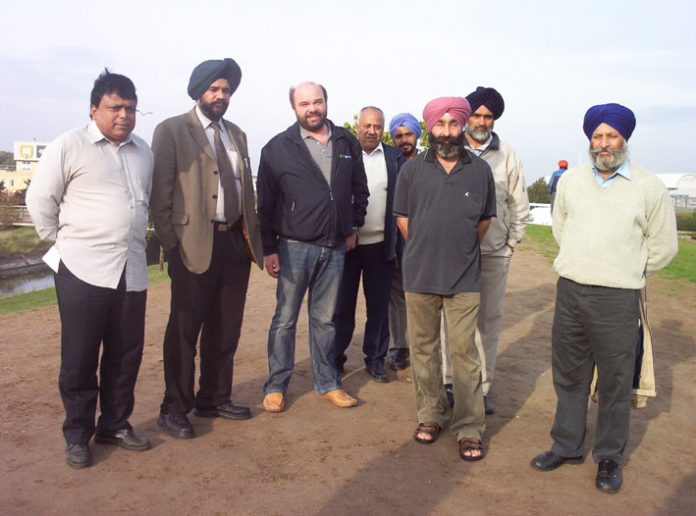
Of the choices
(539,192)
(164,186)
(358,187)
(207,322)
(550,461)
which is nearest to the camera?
(550,461)

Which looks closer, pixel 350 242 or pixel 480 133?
pixel 480 133

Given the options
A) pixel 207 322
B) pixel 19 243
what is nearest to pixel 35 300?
pixel 207 322

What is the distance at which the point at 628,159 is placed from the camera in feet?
13.5

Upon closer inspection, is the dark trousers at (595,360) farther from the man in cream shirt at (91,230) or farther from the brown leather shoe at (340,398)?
the man in cream shirt at (91,230)

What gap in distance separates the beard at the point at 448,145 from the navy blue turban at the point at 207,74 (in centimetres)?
143

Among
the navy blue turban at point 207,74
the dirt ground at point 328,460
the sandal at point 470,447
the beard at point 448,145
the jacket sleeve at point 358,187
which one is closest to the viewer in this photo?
the dirt ground at point 328,460

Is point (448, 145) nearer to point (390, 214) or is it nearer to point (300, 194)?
point (300, 194)

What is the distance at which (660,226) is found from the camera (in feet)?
13.1

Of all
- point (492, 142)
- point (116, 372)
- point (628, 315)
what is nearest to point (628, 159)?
point (628, 315)

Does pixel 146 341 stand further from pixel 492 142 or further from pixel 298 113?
pixel 492 142

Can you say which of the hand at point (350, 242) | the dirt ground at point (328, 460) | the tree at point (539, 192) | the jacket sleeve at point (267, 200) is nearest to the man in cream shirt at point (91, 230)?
the dirt ground at point (328, 460)

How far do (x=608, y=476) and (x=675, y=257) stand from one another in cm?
1013

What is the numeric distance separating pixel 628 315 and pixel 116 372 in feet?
10.1

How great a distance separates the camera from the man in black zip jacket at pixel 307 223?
511 centimetres
